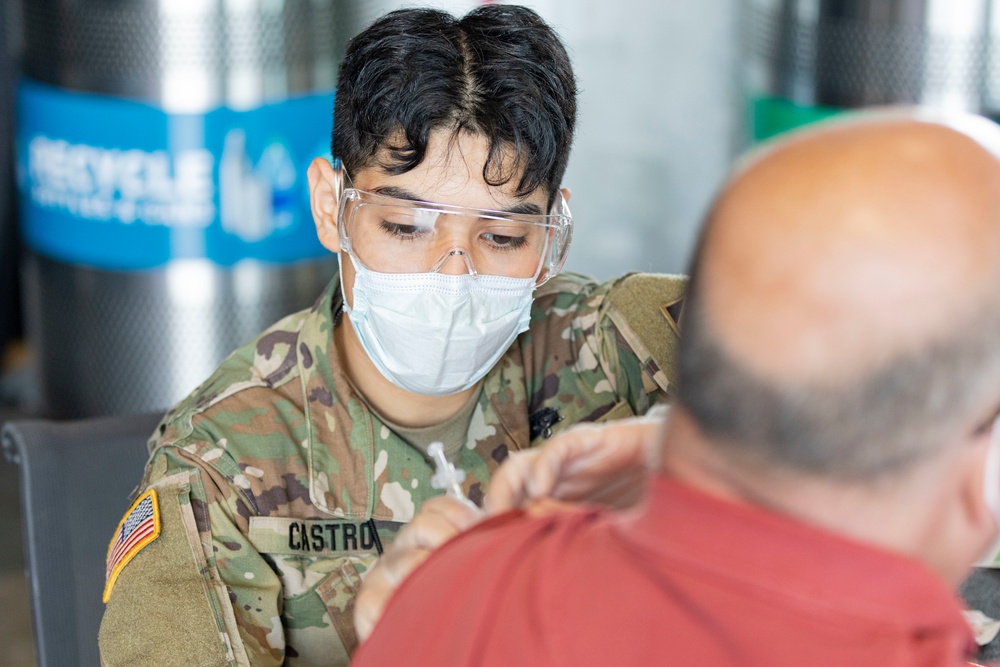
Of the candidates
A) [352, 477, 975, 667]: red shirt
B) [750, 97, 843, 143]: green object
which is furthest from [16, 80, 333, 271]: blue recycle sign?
[352, 477, 975, 667]: red shirt

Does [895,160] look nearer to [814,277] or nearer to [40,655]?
[814,277]

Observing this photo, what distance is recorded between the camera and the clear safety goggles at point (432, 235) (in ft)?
4.55

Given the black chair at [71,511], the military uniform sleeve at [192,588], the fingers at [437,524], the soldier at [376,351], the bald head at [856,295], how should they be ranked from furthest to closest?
the black chair at [71,511] < the soldier at [376,351] < the military uniform sleeve at [192,588] < the fingers at [437,524] < the bald head at [856,295]

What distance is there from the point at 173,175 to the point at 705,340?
231 cm

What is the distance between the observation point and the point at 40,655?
1.55 meters

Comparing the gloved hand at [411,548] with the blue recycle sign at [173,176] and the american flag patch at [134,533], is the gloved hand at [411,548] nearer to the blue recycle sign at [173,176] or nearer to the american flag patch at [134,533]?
the american flag patch at [134,533]

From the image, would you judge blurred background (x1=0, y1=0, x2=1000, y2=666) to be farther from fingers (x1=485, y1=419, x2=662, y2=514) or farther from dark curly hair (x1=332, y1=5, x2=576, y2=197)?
fingers (x1=485, y1=419, x2=662, y2=514)

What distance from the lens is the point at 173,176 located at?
8.97 feet

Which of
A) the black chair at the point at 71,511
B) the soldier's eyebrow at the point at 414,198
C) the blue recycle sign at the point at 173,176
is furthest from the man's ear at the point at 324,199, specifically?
the blue recycle sign at the point at 173,176

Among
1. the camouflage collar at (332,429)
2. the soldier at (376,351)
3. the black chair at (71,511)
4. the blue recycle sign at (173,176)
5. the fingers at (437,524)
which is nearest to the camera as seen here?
the fingers at (437,524)

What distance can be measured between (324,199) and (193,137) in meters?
1.32

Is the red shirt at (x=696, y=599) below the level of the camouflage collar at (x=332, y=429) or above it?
above

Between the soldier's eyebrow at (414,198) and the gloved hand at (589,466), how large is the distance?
1.65 feet

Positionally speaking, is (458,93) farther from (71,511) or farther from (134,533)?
(71,511)
